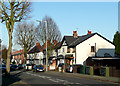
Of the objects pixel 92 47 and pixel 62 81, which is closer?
pixel 62 81

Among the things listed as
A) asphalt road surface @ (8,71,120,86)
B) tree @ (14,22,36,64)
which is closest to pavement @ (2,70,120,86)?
asphalt road surface @ (8,71,120,86)

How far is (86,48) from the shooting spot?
45969mm

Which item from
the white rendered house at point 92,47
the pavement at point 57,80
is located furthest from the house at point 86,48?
the pavement at point 57,80

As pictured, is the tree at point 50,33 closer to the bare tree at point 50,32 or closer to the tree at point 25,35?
the bare tree at point 50,32

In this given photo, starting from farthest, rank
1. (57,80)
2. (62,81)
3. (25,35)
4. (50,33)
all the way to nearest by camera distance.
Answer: (25,35) < (50,33) < (57,80) < (62,81)

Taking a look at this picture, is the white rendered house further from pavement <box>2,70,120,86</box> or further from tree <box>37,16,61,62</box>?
pavement <box>2,70,120,86</box>

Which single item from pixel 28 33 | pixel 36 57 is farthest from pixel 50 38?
pixel 36 57

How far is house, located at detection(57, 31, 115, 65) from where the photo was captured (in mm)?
44969

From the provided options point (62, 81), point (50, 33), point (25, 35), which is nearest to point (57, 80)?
point (62, 81)

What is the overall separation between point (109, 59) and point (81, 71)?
16.0ft

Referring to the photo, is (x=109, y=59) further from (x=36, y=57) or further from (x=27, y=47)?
(x=36, y=57)

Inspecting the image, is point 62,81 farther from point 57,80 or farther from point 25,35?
point 25,35

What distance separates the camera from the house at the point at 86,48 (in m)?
45.0

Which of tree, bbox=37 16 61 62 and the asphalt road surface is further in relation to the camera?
tree, bbox=37 16 61 62
